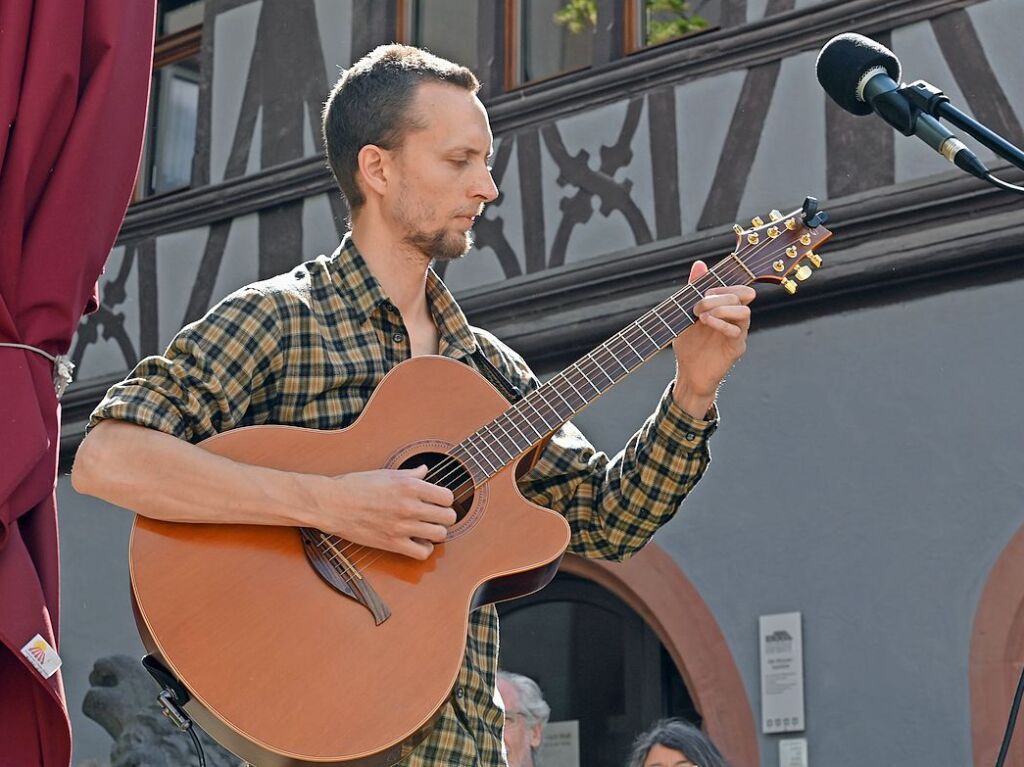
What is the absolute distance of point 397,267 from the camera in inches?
128

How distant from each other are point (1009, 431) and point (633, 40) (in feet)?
8.56

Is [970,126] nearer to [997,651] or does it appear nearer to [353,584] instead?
[353,584]

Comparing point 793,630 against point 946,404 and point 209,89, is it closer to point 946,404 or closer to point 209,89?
point 946,404

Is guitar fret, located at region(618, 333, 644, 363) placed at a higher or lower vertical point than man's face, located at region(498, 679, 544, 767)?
higher

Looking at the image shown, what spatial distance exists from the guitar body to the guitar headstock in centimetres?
58

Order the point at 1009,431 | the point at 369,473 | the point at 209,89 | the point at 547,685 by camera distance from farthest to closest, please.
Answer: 1. the point at 209,89
2. the point at 547,685
3. the point at 1009,431
4. the point at 369,473

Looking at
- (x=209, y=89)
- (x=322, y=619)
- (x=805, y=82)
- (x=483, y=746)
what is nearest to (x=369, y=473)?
(x=322, y=619)

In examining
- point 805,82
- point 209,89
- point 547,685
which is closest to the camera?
point 805,82

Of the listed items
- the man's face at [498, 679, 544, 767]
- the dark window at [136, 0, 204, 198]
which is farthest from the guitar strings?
the dark window at [136, 0, 204, 198]

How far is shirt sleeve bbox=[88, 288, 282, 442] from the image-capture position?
2.98 m

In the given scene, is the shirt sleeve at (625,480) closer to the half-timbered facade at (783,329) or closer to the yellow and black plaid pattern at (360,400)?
the yellow and black plaid pattern at (360,400)

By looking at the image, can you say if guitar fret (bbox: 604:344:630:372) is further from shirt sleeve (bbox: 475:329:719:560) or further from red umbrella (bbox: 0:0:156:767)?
red umbrella (bbox: 0:0:156:767)

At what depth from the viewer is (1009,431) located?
6672 mm

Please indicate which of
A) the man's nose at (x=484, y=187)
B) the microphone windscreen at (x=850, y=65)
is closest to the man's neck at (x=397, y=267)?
the man's nose at (x=484, y=187)
